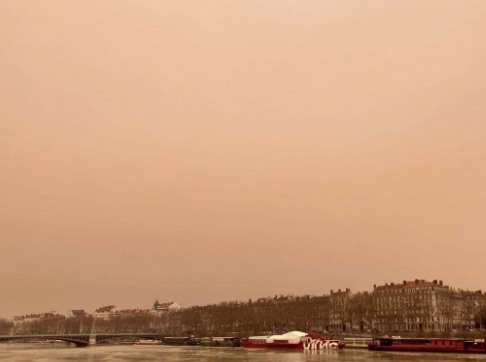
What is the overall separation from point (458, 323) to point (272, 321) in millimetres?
48827

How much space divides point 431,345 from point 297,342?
21.2 metres

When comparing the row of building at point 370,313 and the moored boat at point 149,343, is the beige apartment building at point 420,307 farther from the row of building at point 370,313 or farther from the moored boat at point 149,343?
the moored boat at point 149,343

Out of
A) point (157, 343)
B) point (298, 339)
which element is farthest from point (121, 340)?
point (298, 339)

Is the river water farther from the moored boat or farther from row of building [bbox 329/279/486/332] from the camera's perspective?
row of building [bbox 329/279/486/332]

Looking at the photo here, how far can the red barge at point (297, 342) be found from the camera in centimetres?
7712

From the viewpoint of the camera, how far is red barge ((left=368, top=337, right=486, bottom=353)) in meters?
63.3

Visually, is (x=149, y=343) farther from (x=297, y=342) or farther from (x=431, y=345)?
(x=431, y=345)

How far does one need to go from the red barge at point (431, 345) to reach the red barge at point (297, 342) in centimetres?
673

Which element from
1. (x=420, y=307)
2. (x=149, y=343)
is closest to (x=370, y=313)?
(x=420, y=307)

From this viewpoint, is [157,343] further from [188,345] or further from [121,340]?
[121,340]

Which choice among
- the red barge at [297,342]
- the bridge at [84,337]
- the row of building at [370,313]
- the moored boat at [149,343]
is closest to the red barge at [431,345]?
the red barge at [297,342]

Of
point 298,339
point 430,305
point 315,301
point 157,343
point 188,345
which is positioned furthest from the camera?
point 315,301

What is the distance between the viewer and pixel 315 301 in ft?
478

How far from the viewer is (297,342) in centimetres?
8069
